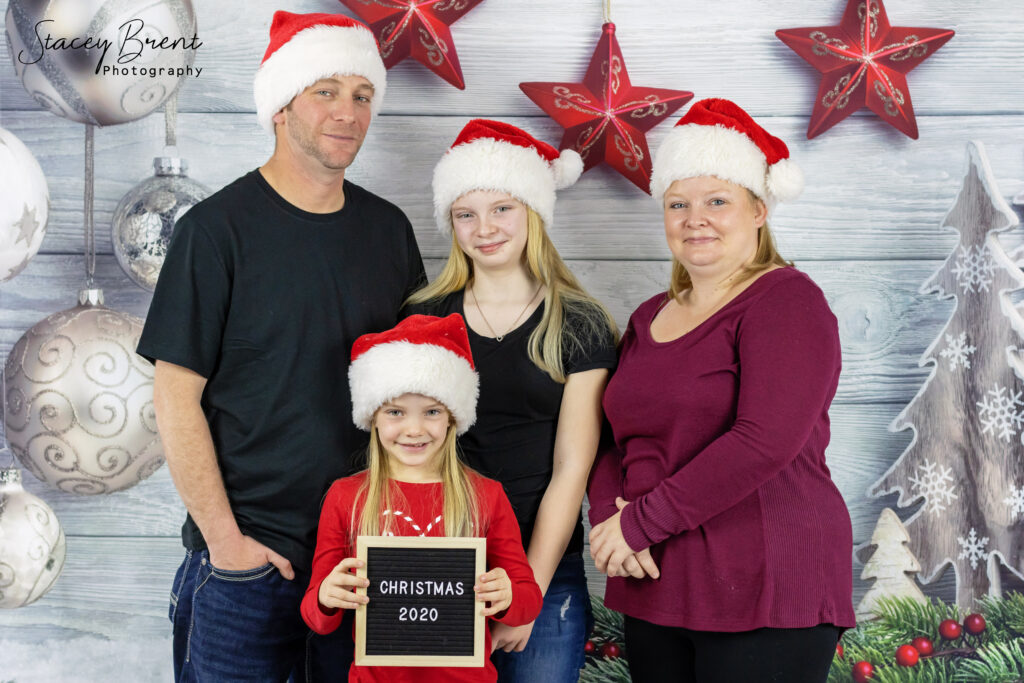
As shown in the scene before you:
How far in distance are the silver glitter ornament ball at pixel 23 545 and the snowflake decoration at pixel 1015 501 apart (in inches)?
95.3

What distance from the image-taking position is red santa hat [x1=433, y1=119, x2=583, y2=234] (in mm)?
1964

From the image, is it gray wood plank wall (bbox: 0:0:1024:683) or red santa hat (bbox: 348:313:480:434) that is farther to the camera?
gray wood plank wall (bbox: 0:0:1024:683)

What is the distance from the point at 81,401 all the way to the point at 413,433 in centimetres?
83

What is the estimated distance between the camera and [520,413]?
1896 mm

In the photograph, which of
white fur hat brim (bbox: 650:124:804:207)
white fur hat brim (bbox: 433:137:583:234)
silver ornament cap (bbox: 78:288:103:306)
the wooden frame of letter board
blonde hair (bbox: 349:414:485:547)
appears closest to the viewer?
the wooden frame of letter board

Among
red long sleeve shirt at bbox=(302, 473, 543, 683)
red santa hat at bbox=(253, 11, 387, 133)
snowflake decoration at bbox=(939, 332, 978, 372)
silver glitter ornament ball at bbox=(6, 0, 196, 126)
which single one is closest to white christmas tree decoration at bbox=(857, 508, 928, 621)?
snowflake decoration at bbox=(939, 332, 978, 372)

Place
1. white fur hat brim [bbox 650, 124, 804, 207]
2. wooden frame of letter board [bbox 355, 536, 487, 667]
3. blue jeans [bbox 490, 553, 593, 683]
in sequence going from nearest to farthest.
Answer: wooden frame of letter board [bbox 355, 536, 487, 667] < white fur hat brim [bbox 650, 124, 804, 207] < blue jeans [bbox 490, 553, 593, 683]

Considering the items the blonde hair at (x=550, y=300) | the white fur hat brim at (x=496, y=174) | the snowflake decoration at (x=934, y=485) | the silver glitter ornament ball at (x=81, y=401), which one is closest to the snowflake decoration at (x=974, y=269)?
the snowflake decoration at (x=934, y=485)

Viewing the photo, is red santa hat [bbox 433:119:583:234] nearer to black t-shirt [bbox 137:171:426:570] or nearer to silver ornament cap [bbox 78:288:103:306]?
black t-shirt [bbox 137:171:426:570]

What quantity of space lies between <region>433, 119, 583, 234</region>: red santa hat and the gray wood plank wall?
370mm

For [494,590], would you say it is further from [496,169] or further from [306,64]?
[306,64]

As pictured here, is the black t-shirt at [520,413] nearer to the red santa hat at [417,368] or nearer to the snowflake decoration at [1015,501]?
the red santa hat at [417,368]

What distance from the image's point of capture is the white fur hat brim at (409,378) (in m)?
1.71

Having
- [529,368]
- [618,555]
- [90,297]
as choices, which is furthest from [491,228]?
[90,297]
